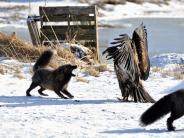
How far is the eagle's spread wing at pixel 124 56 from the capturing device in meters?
9.16

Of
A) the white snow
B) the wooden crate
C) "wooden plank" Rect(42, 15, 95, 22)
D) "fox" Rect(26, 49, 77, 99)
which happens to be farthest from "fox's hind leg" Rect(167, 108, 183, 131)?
the white snow

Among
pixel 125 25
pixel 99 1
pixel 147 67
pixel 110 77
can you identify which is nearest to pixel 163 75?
pixel 110 77

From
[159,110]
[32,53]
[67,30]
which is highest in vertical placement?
[159,110]

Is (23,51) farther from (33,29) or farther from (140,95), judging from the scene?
(140,95)

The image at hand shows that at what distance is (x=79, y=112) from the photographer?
8.43 m

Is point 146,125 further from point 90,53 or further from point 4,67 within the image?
point 90,53

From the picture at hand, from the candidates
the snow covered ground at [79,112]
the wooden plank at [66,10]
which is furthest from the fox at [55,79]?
the wooden plank at [66,10]

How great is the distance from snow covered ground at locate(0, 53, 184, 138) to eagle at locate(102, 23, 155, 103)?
34 centimetres

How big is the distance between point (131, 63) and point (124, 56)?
8.7 inches

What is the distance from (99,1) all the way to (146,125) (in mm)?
46079

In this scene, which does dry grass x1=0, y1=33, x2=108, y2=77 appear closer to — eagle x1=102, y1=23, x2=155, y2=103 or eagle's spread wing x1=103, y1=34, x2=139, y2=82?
eagle x1=102, y1=23, x2=155, y2=103

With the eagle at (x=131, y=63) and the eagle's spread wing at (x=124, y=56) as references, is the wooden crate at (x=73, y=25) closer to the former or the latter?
the eagle at (x=131, y=63)

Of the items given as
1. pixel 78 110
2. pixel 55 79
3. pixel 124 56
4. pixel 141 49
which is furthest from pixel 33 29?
pixel 78 110

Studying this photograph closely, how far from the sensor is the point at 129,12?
47.8 metres
